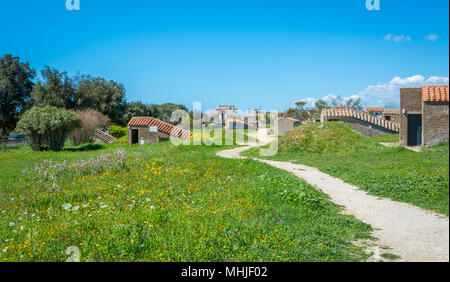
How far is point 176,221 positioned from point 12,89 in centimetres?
4972

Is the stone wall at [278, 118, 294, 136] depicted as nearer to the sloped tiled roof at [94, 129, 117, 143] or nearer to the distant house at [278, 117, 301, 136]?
the distant house at [278, 117, 301, 136]

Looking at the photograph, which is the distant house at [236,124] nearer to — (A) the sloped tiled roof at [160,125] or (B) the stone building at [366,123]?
(B) the stone building at [366,123]

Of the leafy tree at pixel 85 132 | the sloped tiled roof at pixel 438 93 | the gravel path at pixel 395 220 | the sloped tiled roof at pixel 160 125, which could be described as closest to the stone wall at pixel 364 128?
the sloped tiled roof at pixel 160 125

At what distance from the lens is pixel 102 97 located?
158 feet

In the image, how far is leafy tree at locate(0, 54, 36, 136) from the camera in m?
44.0

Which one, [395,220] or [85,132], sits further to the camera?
[85,132]

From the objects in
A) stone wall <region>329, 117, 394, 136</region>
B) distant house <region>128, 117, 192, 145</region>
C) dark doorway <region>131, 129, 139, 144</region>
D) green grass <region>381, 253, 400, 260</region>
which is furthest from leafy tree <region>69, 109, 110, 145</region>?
green grass <region>381, 253, 400, 260</region>

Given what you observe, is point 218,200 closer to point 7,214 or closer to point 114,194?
point 114,194

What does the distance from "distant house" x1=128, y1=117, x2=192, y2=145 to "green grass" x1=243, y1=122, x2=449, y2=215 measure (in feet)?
38.1

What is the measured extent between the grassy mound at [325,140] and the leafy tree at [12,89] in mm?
42168

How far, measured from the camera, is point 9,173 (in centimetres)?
1370

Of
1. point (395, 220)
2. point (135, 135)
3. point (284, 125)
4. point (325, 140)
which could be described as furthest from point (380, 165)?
point (284, 125)

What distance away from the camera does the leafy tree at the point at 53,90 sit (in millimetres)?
42031

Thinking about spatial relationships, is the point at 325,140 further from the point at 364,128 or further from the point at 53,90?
the point at 53,90
